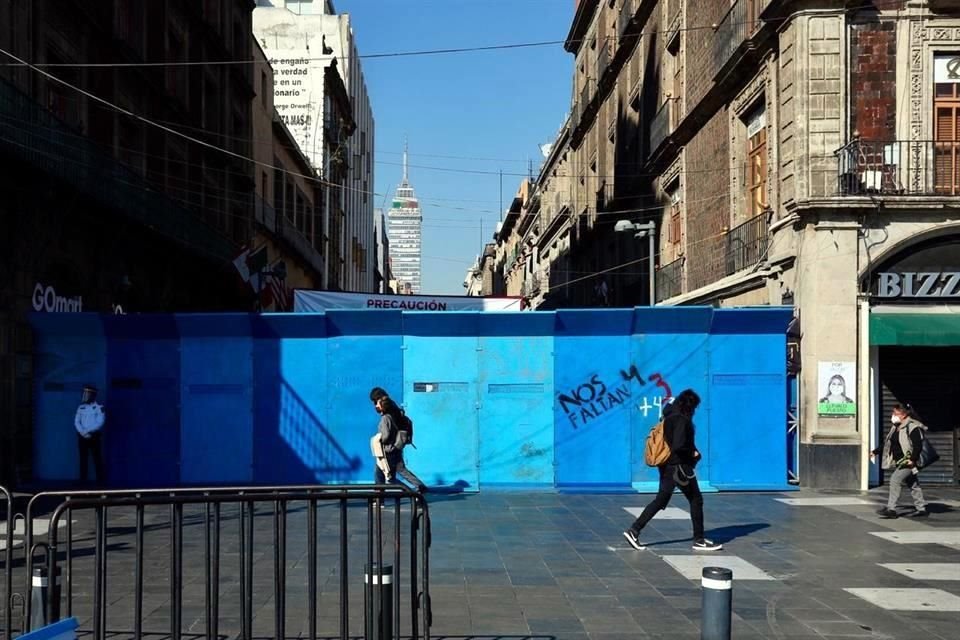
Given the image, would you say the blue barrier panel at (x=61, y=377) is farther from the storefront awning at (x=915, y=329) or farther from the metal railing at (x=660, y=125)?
the metal railing at (x=660, y=125)

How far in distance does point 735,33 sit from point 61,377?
14815 millimetres

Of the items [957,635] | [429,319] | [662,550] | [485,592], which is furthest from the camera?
[429,319]

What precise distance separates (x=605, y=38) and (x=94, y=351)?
89.2 feet

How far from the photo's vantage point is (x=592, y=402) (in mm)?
14922

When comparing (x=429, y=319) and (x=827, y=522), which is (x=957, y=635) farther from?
(x=429, y=319)

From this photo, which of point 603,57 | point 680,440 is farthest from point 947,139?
point 603,57

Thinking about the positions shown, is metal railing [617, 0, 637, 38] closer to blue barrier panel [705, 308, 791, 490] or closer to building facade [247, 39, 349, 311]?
building facade [247, 39, 349, 311]

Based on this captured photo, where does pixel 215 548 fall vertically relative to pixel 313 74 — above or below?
below

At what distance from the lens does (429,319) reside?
14.9m

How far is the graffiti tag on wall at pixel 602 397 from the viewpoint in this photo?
14914 millimetres

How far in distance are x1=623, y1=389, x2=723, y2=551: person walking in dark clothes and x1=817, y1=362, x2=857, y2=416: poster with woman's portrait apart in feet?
20.3

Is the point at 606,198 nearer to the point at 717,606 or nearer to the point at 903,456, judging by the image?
the point at 903,456

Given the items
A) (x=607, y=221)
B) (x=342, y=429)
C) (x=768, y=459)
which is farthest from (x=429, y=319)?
(x=607, y=221)

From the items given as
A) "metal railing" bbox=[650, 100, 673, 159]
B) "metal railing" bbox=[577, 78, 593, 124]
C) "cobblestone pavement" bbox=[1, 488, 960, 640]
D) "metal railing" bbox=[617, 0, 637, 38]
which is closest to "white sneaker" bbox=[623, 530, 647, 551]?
"cobblestone pavement" bbox=[1, 488, 960, 640]
